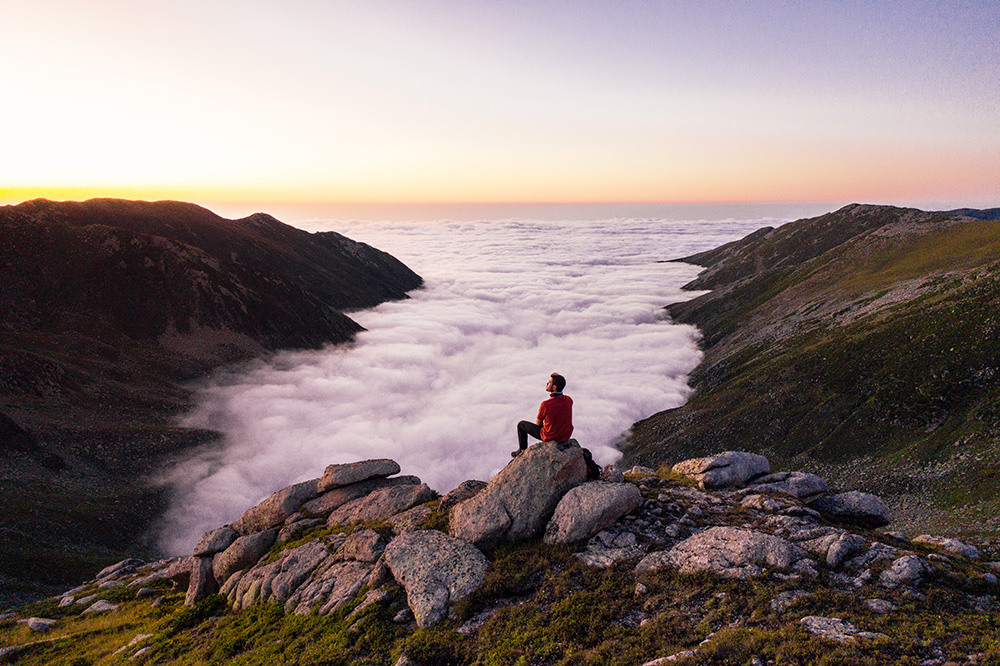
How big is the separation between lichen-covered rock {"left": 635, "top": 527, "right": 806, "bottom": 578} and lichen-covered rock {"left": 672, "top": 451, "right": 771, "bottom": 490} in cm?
→ 747

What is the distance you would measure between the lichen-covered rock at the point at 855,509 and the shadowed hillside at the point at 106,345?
70.2 meters

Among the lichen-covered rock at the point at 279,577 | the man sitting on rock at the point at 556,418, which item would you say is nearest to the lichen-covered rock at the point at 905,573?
the man sitting on rock at the point at 556,418

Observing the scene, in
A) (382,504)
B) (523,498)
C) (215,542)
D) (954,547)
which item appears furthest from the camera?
(215,542)

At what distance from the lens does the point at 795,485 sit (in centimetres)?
2359

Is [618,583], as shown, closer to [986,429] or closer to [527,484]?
[527,484]

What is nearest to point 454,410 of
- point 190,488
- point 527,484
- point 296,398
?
point 296,398

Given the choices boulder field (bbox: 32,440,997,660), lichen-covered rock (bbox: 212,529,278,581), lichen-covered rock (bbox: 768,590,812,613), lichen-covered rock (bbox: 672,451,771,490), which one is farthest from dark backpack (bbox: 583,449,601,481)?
lichen-covered rock (bbox: 212,529,278,581)

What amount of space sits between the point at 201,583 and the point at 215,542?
8.89ft

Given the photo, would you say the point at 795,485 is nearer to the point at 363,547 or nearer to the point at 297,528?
the point at 363,547

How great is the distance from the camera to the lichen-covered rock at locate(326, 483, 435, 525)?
23875 mm

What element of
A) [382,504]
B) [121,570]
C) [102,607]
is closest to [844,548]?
[382,504]

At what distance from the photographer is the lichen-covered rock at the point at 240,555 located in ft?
79.1

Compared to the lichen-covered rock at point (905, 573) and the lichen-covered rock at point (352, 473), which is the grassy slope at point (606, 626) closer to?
the lichen-covered rock at point (905, 573)

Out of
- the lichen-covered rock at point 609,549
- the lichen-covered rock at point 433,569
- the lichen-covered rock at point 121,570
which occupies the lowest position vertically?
the lichen-covered rock at point 121,570
